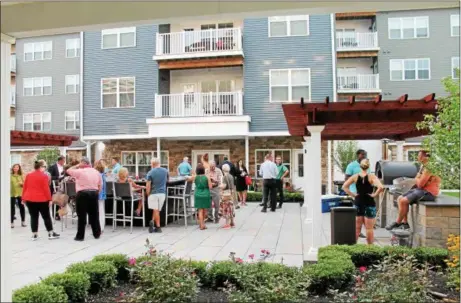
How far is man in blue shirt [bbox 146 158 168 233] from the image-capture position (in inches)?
376

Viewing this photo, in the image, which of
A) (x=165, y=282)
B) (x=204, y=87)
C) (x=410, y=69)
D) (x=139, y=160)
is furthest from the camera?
(x=410, y=69)

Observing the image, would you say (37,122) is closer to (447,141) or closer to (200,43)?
(200,43)

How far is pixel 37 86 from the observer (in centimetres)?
2695

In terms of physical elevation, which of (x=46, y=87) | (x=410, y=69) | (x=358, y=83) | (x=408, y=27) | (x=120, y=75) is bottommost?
(x=120, y=75)

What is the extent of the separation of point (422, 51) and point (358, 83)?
4.72m

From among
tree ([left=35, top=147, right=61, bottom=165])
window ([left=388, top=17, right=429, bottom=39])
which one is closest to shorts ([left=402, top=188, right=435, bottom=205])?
window ([left=388, top=17, right=429, bottom=39])

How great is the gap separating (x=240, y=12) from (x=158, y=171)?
6.74m

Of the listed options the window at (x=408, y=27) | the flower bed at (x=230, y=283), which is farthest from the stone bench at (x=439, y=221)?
the window at (x=408, y=27)

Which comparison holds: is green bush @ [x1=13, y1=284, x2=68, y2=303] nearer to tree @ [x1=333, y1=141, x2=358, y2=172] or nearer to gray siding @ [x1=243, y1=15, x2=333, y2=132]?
gray siding @ [x1=243, y1=15, x2=333, y2=132]

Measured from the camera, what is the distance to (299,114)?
7520 mm

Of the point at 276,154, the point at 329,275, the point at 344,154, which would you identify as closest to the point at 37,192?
the point at 329,275

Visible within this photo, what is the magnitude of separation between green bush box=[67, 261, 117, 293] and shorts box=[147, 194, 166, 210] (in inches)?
170

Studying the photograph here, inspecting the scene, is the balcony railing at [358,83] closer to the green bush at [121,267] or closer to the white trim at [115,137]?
the white trim at [115,137]

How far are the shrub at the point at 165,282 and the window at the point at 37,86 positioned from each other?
25283mm
